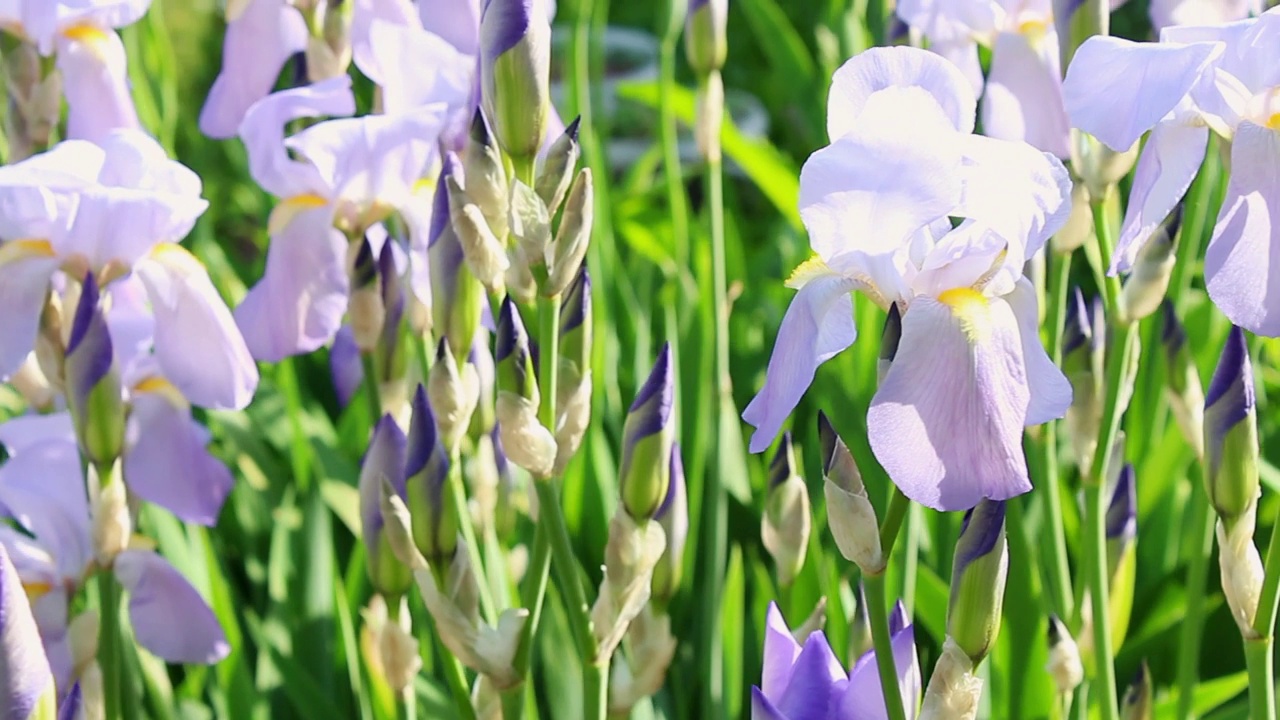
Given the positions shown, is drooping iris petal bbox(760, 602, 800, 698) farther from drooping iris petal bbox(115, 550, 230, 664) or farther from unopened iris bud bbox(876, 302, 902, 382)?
drooping iris petal bbox(115, 550, 230, 664)

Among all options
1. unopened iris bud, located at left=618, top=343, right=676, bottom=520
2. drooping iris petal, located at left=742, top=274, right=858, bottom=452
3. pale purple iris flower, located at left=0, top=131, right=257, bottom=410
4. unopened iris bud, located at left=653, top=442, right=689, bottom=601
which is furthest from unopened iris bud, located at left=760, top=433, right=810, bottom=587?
pale purple iris flower, located at left=0, top=131, right=257, bottom=410

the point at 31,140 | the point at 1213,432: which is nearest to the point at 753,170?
the point at 31,140

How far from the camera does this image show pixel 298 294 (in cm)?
100

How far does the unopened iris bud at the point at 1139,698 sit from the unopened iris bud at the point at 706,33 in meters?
0.71

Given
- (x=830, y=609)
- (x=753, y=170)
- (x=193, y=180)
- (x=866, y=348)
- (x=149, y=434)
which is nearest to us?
(x=193, y=180)

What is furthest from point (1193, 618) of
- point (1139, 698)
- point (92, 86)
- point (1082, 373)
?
→ point (92, 86)

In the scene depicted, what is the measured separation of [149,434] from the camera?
1044 mm

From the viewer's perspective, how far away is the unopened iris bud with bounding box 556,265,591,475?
80 cm

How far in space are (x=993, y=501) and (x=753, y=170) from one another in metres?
1.51

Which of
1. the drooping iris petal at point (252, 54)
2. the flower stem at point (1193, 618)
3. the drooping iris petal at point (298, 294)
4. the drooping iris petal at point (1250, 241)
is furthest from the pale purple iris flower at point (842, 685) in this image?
the drooping iris petal at point (252, 54)

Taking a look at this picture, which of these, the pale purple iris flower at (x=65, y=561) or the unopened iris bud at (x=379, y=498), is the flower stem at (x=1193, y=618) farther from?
the pale purple iris flower at (x=65, y=561)

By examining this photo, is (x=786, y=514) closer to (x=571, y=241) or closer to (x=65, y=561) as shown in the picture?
(x=571, y=241)

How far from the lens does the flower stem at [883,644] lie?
62 centimetres

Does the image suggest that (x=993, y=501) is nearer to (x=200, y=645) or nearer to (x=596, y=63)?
(x=200, y=645)
